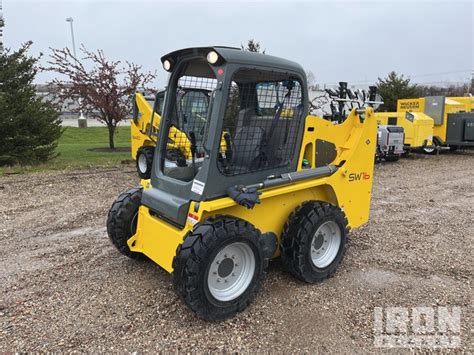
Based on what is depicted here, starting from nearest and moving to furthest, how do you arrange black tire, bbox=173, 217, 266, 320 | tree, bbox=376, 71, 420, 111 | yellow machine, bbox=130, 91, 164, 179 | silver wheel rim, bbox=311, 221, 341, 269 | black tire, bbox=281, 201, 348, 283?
black tire, bbox=173, 217, 266, 320, black tire, bbox=281, 201, 348, 283, silver wheel rim, bbox=311, 221, 341, 269, yellow machine, bbox=130, 91, 164, 179, tree, bbox=376, 71, 420, 111

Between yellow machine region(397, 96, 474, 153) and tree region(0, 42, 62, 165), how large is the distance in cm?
1210

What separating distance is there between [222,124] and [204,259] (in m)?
1.07

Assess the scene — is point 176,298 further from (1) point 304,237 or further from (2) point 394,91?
(2) point 394,91

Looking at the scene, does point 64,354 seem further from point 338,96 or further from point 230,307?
point 338,96

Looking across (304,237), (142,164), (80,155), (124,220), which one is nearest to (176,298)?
(124,220)

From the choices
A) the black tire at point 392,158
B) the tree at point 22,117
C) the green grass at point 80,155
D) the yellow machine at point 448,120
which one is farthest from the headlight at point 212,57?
the yellow machine at point 448,120

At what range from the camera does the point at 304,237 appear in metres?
3.34

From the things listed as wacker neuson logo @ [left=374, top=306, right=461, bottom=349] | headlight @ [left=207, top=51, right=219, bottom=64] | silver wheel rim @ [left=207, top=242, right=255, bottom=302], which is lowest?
wacker neuson logo @ [left=374, top=306, right=461, bottom=349]

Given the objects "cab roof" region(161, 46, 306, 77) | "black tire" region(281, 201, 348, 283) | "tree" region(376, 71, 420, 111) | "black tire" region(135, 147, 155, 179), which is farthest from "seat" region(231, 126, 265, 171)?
"tree" region(376, 71, 420, 111)

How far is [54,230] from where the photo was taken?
16.4 ft

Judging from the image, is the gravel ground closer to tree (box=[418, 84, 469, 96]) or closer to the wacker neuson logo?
the wacker neuson logo

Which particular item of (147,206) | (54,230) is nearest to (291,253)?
(147,206)

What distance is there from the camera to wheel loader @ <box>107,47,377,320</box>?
286cm

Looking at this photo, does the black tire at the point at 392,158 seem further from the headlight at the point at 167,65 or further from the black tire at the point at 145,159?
the headlight at the point at 167,65
